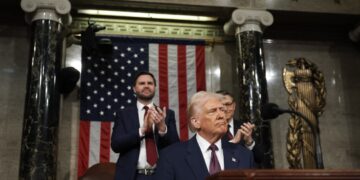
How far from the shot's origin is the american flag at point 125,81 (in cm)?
808

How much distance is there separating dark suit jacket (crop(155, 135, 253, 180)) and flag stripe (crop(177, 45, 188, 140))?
5255 mm

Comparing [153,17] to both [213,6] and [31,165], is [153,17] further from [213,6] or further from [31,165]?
[31,165]

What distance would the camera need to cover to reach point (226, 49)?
30.0 feet

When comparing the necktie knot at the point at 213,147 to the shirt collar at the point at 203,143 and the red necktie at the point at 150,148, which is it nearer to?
the shirt collar at the point at 203,143

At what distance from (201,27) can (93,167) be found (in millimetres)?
3400

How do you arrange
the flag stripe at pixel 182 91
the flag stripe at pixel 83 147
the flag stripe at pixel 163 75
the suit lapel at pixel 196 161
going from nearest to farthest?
the suit lapel at pixel 196 161
the flag stripe at pixel 83 147
the flag stripe at pixel 182 91
the flag stripe at pixel 163 75

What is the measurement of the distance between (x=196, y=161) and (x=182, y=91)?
5707mm

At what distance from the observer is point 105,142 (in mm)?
8078

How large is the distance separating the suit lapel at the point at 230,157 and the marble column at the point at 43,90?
166 inches

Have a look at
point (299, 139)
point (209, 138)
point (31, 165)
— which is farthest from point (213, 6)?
point (209, 138)

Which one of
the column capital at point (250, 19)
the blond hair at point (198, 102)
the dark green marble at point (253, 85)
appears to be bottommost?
the blond hair at point (198, 102)

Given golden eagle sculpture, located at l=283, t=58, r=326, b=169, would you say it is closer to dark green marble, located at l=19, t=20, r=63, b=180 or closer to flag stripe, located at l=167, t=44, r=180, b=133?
flag stripe, located at l=167, t=44, r=180, b=133

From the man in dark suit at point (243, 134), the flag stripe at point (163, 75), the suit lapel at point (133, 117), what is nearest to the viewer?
the man in dark suit at point (243, 134)

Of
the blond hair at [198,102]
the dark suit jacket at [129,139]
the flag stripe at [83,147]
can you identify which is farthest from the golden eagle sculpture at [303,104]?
the blond hair at [198,102]
